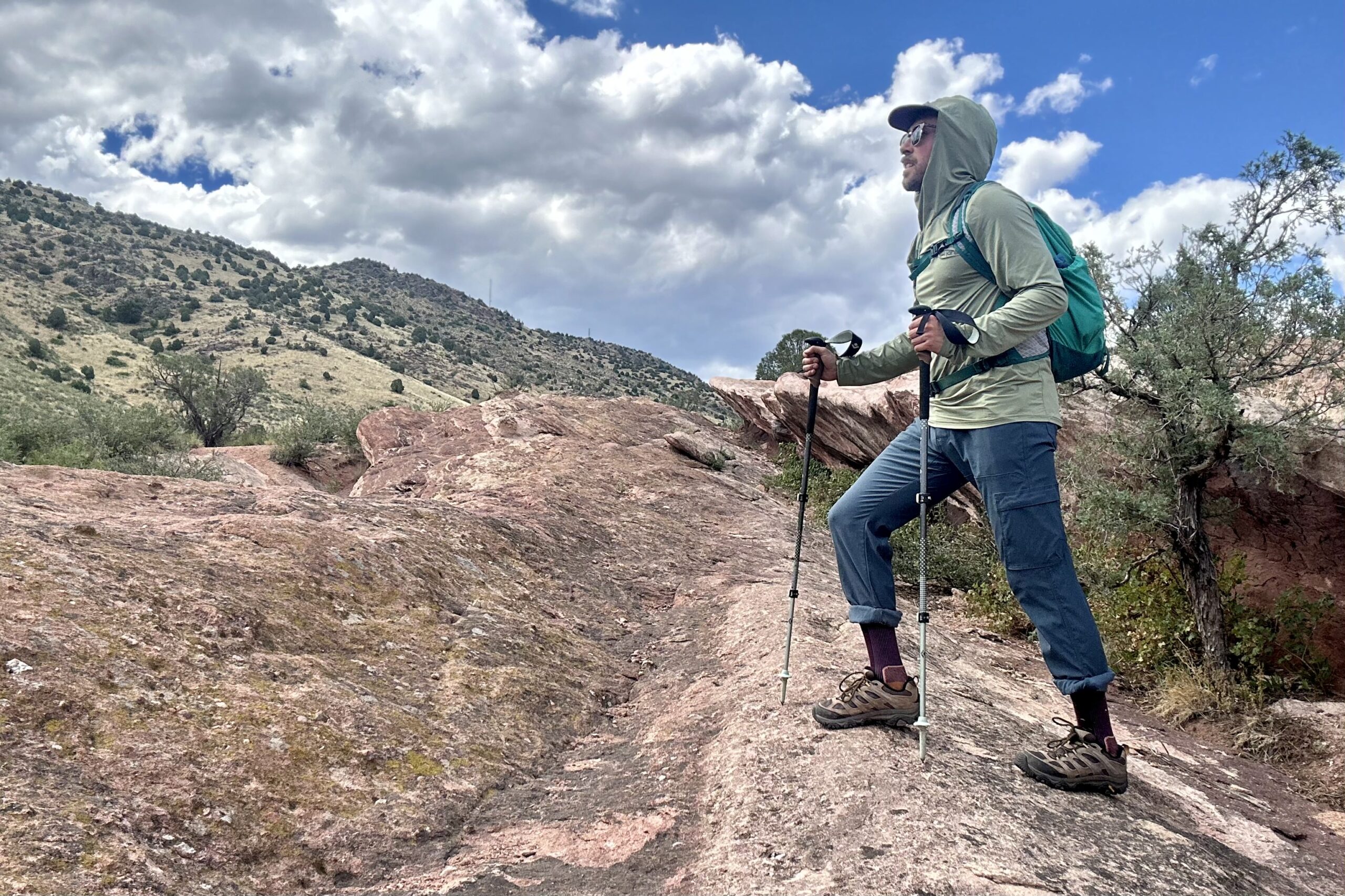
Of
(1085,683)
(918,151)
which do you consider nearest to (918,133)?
(918,151)

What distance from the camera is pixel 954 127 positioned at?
132 inches

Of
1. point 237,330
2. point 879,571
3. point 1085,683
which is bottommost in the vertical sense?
point 1085,683

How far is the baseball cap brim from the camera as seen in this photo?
11.4 feet

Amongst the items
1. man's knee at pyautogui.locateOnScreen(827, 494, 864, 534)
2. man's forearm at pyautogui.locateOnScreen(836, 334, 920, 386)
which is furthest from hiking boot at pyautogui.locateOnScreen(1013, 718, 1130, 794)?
man's forearm at pyautogui.locateOnScreen(836, 334, 920, 386)

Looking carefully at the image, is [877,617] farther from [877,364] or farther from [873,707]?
[877,364]

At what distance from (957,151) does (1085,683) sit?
226 cm

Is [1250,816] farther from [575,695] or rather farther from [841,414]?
[841,414]

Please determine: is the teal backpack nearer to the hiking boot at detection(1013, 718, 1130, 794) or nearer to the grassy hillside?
the hiking boot at detection(1013, 718, 1130, 794)

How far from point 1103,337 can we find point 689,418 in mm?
14049

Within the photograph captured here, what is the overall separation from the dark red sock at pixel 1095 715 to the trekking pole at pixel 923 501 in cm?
59

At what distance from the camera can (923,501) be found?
3.19 m

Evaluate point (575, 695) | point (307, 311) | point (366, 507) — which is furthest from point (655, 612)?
point (307, 311)

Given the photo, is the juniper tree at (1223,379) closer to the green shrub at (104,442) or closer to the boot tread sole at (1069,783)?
the boot tread sole at (1069,783)

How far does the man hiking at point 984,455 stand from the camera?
3.00 m
